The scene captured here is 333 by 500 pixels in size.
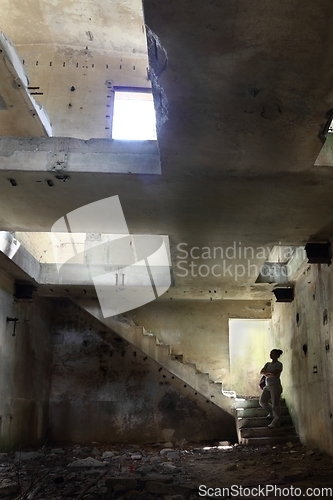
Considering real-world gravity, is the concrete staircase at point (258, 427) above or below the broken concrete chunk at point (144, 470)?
above

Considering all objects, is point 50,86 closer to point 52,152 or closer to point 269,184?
point 52,152

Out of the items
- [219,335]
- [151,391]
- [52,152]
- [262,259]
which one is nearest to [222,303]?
[219,335]

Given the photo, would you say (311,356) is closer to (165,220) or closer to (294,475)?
(294,475)

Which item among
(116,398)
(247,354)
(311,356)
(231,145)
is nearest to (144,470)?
(311,356)

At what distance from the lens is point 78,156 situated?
564cm

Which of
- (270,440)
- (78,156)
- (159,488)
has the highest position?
(78,156)

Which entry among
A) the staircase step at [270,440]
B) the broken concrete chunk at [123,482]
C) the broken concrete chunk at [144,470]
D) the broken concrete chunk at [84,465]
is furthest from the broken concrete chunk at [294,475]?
the staircase step at [270,440]

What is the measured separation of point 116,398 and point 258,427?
14.2 ft

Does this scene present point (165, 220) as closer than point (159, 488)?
No

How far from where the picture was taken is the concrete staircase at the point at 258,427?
9.98m

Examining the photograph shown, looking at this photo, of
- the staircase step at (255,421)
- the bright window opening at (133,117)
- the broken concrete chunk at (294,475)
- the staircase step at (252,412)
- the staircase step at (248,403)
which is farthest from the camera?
the bright window opening at (133,117)

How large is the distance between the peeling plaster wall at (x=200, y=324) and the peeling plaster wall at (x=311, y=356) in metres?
2.22

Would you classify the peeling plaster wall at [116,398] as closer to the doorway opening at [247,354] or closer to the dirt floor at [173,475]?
the doorway opening at [247,354]

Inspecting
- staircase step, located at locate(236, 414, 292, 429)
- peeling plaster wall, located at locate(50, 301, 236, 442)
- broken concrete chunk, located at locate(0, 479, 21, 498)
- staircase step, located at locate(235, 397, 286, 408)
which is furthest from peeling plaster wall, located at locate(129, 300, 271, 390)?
broken concrete chunk, located at locate(0, 479, 21, 498)
